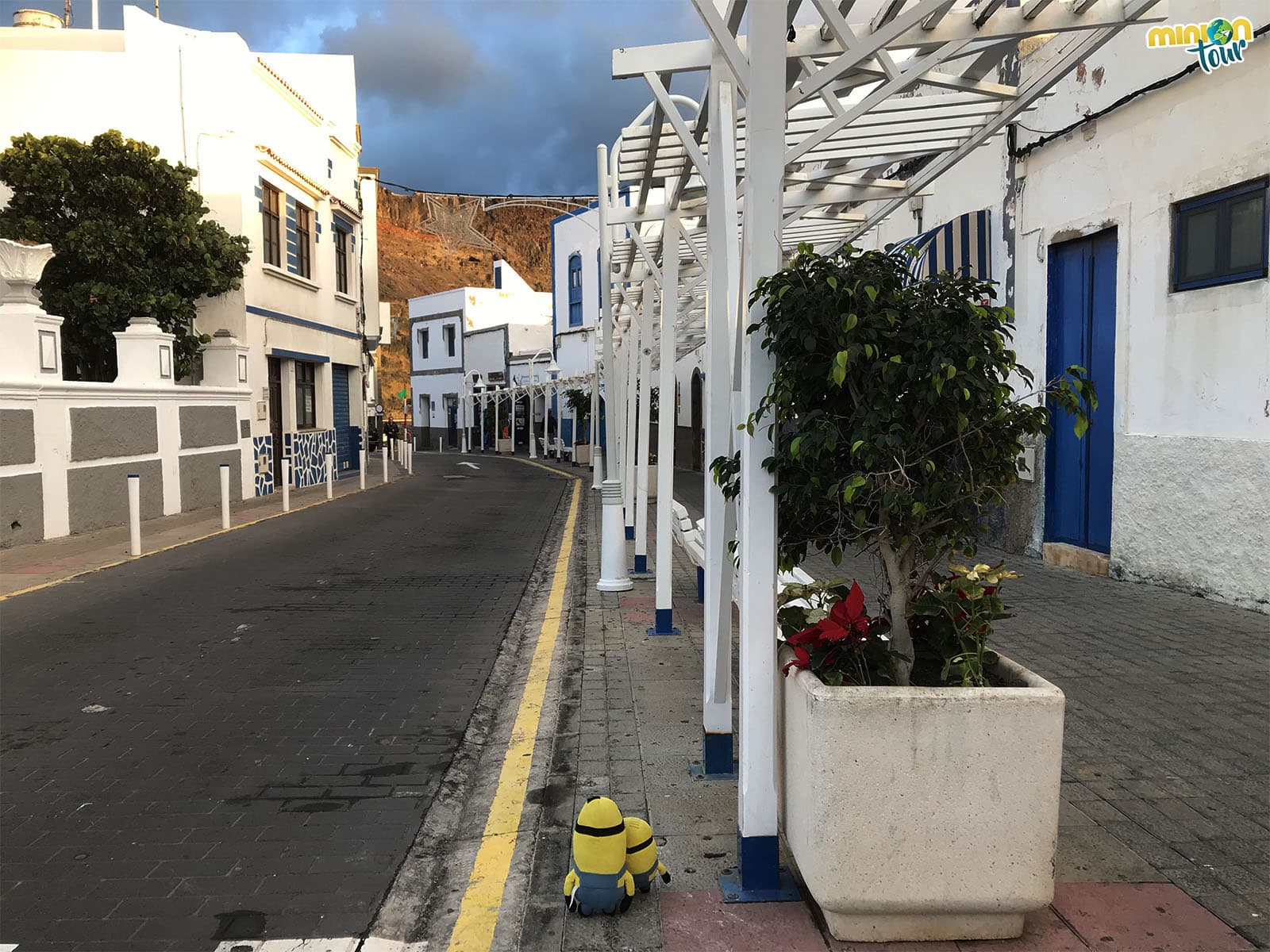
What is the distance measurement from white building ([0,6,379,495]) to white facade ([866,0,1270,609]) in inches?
572

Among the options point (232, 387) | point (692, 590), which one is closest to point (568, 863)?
point (692, 590)

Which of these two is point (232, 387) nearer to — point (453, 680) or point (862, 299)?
point (453, 680)

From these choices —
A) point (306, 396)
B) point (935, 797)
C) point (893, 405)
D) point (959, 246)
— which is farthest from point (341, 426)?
point (935, 797)

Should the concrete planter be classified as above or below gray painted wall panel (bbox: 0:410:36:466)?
below

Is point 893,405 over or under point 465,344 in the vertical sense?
under

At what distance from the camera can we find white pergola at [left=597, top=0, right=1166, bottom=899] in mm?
3107

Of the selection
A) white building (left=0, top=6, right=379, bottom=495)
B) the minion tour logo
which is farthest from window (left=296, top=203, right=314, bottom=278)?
the minion tour logo

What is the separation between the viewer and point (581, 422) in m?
35.1

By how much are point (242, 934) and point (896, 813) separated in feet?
6.84

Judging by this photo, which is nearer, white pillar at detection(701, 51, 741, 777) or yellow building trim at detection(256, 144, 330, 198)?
white pillar at detection(701, 51, 741, 777)

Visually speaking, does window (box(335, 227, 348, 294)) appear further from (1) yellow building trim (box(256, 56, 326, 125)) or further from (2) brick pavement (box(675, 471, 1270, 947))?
(2) brick pavement (box(675, 471, 1270, 947))

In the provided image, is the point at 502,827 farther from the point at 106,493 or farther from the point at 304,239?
the point at 304,239

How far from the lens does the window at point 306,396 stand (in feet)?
73.5

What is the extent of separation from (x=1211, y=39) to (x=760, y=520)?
265 inches
